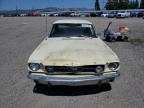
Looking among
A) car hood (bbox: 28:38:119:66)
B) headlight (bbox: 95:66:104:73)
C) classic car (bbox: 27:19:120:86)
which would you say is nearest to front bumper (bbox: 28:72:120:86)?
classic car (bbox: 27:19:120:86)

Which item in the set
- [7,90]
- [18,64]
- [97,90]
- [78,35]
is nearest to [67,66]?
[97,90]

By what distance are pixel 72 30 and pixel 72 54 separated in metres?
2.09

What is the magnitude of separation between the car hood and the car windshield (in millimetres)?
651

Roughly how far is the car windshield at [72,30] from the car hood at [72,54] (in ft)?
2.13

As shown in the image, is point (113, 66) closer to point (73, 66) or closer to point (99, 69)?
point (99, 69)

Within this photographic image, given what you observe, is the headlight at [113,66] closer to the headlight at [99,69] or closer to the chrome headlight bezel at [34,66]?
the headlight at [99,69]

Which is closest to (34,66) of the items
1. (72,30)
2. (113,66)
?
(113,66)

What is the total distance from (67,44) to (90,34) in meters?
1.28

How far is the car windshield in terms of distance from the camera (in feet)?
26.9

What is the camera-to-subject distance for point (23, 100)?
6.06 m

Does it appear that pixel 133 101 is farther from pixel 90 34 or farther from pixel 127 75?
pixel 90 34

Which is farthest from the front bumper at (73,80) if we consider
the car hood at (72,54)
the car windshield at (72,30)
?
the car windshield at (72,30)

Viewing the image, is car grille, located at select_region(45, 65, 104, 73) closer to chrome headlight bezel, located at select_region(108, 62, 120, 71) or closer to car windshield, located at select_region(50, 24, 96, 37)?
chrome headlight bezel, located at select_region(108, 62, 120, 71)

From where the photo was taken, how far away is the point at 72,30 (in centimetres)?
830
